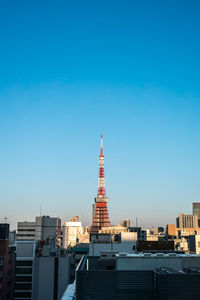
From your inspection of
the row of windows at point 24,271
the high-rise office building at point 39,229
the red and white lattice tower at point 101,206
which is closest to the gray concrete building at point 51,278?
the row of windows at point 24,271

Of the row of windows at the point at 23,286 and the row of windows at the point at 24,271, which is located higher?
the row of windows at the point at 24,271

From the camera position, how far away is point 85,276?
16.6 meters

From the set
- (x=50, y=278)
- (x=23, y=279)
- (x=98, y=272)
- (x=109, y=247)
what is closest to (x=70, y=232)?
(x=109, y=247)

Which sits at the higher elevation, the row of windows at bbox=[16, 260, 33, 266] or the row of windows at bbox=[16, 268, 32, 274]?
the row of windows at bbox=[16, 260, 33, 266]

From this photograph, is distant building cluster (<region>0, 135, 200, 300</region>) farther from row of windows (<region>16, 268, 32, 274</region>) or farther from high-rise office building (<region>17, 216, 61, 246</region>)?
high-rise office building (<region>17, 216, 61, 246</region>)

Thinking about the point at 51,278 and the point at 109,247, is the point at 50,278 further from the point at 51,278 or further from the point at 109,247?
the point at 109,247

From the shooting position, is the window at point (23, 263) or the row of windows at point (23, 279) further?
the window at point (23, 263)

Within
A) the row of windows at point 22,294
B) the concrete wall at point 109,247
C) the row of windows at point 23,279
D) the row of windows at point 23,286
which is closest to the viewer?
the row of windows at point 22,294


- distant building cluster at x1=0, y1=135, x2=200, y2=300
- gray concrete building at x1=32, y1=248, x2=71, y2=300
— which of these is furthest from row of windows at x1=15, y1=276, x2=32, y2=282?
gray concrete building at x1=32, y1=248, x2=71, y2=300

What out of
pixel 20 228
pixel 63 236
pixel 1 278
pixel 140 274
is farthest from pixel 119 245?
pixel 63 236

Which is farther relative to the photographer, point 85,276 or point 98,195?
point 98,195

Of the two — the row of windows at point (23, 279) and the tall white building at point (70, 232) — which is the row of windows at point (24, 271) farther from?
the tall white building at point (70, 232)

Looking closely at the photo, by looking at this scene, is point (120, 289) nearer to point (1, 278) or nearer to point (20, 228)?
point (1, 278)

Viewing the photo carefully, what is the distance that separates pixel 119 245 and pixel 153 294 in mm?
42807
